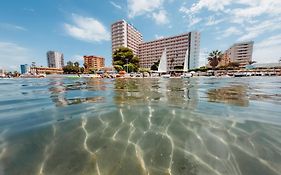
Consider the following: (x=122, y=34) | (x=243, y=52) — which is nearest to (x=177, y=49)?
(x=122, y=34)

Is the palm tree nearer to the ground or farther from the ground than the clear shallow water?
farther from the ground

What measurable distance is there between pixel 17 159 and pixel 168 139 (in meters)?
2.70

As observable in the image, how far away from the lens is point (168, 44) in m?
115

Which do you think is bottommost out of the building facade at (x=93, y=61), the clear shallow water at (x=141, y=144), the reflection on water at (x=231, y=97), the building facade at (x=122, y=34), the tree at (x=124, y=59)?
the clear shallow water at (x=141, y=144)

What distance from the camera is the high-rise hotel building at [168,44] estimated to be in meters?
106

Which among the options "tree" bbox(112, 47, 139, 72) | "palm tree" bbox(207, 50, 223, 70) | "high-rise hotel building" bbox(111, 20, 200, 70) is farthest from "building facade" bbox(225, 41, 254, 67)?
"tree" bbox(112, 47, 139, 72)

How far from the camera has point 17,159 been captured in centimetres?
247

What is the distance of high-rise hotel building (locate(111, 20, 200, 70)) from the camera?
106 meters

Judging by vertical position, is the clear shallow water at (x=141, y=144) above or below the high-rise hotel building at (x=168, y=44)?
below

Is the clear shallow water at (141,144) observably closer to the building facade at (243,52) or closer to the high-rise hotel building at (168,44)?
the high-rise hotel building at (168,44)

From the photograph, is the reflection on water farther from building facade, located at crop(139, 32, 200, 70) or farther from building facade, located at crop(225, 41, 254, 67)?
building facade, located at crop(225, 41, 254, 67)

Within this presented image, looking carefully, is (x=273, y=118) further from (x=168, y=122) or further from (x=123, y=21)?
(x=123, y=21)

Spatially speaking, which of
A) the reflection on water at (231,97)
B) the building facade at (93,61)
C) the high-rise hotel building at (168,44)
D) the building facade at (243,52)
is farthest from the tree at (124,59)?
the building facade at (93,61)

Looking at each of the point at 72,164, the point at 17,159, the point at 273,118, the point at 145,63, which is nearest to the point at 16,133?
the point at 17,159
